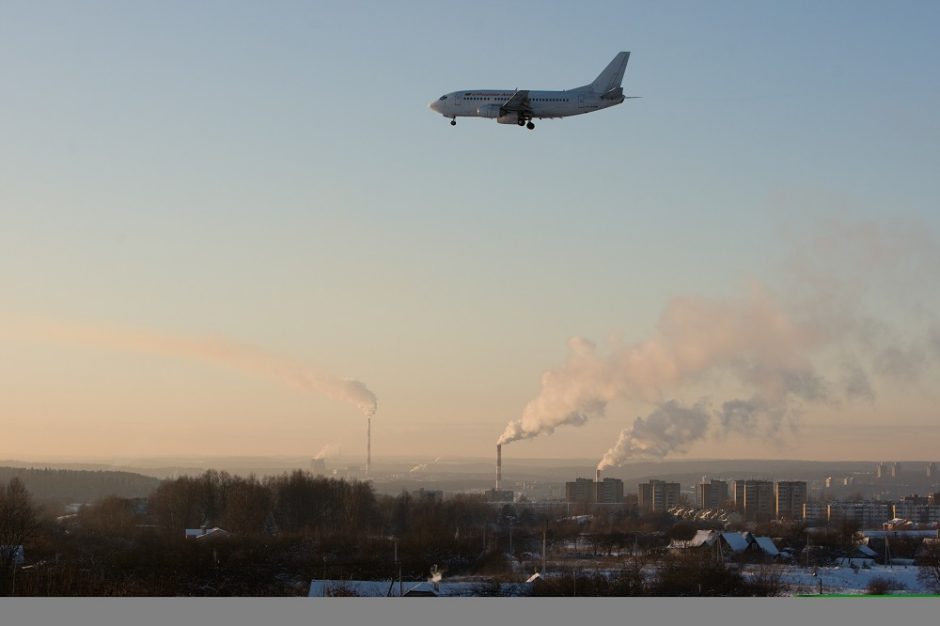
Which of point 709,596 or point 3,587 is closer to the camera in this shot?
point 3,587

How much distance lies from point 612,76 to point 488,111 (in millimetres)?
7669

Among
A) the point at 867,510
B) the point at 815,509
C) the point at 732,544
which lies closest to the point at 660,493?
the point at 815,509

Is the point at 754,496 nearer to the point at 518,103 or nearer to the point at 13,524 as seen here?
the point at 518,103

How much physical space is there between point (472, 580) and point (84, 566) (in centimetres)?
1883

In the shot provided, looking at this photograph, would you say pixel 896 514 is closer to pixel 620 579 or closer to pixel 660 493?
pixel 660 493

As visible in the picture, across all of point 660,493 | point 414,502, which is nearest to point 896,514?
point 660,493

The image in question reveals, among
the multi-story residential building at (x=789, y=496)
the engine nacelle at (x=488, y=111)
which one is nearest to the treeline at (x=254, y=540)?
the engine nacelle at (x=488, y=111)

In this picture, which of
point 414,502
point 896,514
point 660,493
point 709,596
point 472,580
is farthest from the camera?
point 660,493

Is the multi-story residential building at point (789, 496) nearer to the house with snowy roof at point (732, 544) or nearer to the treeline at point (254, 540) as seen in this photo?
the treeline at point (254, 540)

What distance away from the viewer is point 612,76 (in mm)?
75688

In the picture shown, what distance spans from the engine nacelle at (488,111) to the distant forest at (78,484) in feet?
131

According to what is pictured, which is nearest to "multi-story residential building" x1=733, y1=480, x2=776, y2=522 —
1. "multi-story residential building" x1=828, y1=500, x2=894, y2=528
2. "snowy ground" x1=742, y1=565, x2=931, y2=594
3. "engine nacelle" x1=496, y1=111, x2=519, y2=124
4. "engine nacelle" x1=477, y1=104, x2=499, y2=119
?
"multi-story residential building" x1=828, y1=500, x2=894, y2=528

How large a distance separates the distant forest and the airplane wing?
42.4 metres

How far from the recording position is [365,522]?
8488cm
